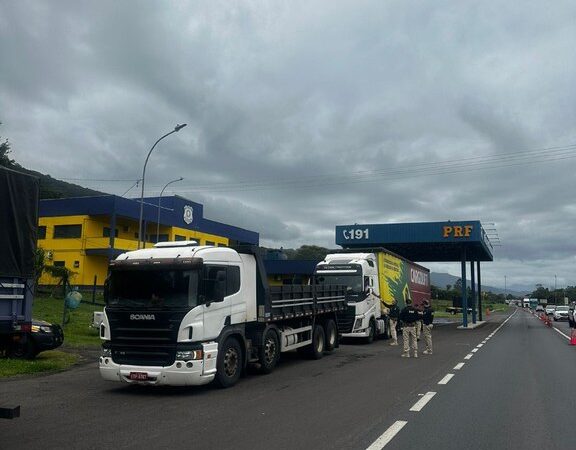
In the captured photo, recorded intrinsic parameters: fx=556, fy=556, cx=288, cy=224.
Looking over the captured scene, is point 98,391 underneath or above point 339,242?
underneath

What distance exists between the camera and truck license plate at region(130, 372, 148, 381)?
9414 millimetres

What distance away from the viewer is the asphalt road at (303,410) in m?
6.41

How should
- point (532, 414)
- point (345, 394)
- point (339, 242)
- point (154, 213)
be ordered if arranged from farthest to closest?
point (154, 213) → point (339, 242) → point (345, 394) → point (532, 414)

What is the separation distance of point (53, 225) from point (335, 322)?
1404 inches

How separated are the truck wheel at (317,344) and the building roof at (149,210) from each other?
24.0m

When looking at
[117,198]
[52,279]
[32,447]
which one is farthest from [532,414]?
[117,198]

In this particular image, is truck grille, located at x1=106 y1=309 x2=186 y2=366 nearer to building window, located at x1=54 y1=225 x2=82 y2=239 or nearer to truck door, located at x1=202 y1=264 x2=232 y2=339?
truck door, located at x1=202 y1=264 x2=232 y2=339

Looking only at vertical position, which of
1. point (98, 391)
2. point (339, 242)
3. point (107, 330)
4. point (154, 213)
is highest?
point (154, 213)

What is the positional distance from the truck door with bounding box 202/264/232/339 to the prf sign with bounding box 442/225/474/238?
27499 millimetres

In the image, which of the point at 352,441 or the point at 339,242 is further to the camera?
the point at 339,242

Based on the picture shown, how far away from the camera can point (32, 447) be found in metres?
6.08

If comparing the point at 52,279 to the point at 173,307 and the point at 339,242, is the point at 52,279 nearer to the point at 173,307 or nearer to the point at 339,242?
the point at 339,242

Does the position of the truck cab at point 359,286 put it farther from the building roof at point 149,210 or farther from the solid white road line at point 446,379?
the building roof at point 149,210

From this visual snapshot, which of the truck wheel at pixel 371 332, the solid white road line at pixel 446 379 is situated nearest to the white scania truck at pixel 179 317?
the solid white road line at pixel 446 379
